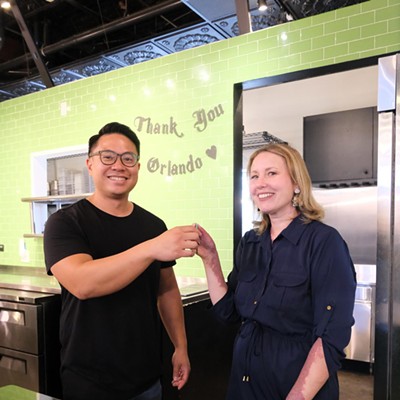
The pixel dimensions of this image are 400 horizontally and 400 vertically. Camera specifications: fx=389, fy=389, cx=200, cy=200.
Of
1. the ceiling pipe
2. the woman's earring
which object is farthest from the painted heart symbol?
the ceiling pipe

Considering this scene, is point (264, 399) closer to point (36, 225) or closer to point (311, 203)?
point (311, 203)

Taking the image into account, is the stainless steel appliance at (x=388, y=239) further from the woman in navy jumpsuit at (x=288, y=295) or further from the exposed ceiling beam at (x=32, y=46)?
the exposed ceiling beam at (x=32, y=46)

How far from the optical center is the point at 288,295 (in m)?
1.33

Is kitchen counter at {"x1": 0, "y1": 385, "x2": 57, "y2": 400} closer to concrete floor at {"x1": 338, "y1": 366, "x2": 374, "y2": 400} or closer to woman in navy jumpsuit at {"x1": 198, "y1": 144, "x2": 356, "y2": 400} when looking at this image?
woman in navy jumpsuit at {"x1": 198, "y1": 144, "x2": 356, "y2": 400}

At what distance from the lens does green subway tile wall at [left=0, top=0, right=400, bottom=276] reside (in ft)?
8.70

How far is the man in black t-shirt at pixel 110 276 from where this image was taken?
133 centimetres

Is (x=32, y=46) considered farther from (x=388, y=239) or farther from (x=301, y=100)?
(x=388, y=239)

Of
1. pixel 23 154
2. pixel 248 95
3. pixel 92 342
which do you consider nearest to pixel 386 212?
pixel 92 342

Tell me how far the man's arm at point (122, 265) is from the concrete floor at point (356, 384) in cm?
309

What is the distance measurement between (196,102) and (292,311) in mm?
2340

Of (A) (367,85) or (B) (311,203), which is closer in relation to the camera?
(B) (311,203)

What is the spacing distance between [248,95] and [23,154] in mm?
3353

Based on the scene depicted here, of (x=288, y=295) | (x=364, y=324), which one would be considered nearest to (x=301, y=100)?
(x=364, y=324)

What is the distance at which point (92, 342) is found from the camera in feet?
4.80
